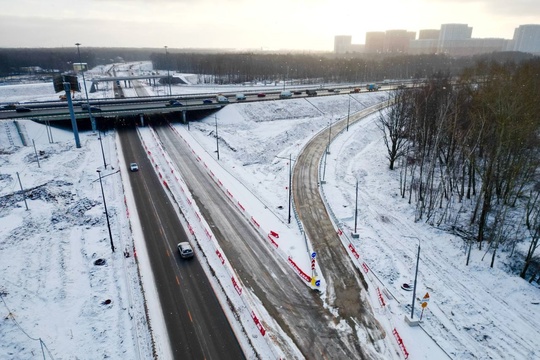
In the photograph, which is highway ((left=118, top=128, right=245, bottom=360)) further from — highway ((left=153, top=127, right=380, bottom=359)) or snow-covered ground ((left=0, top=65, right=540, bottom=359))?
highway ((left=153, top=127, right=380, bottom=359))

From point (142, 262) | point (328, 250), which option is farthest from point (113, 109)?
point (328, 250)

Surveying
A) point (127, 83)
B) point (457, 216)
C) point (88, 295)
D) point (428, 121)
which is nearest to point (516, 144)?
point (457, 216)

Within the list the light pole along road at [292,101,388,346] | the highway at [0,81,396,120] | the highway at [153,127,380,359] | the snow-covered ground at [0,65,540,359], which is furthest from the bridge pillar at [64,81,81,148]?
the light pole along road at [292,101,388,346]

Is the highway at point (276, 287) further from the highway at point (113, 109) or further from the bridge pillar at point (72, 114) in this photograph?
the highway at point (113, 109)

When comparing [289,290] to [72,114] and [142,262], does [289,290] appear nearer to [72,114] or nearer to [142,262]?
[142,262]

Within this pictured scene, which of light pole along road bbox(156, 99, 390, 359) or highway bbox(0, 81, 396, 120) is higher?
highway bbox(0, 81, 396, 120)

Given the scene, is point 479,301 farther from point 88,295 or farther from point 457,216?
point 88,295

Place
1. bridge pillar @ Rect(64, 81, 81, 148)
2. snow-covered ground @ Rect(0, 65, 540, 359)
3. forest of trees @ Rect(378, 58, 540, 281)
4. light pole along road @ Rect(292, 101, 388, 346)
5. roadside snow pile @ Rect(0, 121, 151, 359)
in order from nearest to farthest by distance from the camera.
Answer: roadside snow pile @ Rect(0, 121, 151, 359) < snow-covered ground @ Rect(0, 65, 540, 359) < light pole along road @ Rect(292, 101, 388, 346) < forest of trees @ Rect(378, 58, 540, 281) < bridge pillar @ Rect(64, 81, 81, 148)
